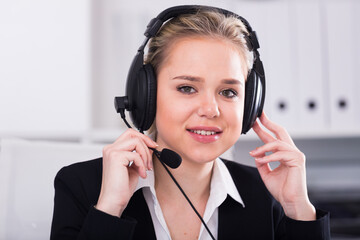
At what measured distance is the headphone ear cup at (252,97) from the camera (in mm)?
1005

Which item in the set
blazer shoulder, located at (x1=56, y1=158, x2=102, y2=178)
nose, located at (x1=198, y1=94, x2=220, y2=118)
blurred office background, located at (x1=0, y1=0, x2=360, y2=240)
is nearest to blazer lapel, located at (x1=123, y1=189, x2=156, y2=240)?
blazer shoulder, located at (x1=56, y1=158, x2=102, y2=178)

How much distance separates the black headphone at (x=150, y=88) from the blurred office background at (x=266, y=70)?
454 millimetres

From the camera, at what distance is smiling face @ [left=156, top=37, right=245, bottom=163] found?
0.96m

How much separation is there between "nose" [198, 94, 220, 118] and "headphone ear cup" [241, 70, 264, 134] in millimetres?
89

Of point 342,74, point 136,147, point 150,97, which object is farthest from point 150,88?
point 342,74

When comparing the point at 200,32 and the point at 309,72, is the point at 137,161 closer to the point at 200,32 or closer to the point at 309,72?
the point at 200,32

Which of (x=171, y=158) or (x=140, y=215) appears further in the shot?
(x=140, y=215)

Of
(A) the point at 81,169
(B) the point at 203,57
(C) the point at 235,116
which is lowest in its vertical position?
(A) the point at 81,169

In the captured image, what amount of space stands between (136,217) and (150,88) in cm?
32

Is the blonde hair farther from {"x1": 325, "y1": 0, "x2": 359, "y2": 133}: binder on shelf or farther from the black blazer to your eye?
{"x1": 325, "y1": 0, "x2": 359, "y2": 133}: binder on shelf

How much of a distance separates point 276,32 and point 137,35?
27.4 inches

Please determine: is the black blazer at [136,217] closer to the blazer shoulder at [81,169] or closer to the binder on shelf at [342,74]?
the blazer shoulder at [81,169]

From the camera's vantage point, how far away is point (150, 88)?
3.14 feet

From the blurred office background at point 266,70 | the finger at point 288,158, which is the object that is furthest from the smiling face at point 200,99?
the blurred office background at point 266,70
